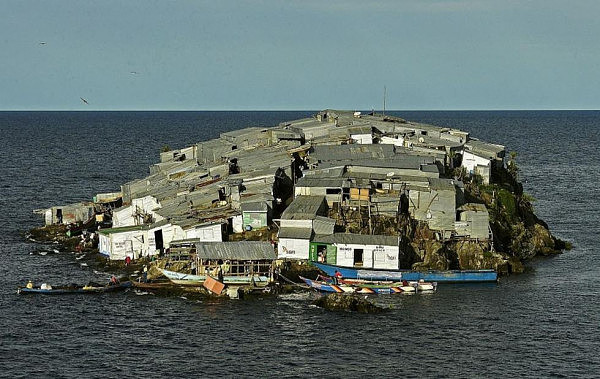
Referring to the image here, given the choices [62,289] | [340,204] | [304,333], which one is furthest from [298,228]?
[62,289]

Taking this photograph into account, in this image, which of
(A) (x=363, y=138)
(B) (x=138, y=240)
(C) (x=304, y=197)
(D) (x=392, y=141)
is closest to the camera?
(B) (x=138, y=240)

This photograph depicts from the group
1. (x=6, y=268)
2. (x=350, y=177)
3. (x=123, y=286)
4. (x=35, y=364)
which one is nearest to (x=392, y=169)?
(x=350, y=177)

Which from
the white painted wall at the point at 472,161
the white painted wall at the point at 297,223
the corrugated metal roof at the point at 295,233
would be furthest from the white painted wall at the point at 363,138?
the corrugated metal roof at the point at 295,233

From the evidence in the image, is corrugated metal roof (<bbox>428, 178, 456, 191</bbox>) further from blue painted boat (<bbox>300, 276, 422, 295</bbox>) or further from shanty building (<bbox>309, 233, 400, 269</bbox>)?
blue painted boat (<bbox>300, 276, 422, 295</bbox>)

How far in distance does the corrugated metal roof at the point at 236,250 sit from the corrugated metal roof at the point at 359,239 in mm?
5335

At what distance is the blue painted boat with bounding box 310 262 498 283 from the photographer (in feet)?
282

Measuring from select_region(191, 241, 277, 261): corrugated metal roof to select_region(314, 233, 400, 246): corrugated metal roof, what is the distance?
534 cm

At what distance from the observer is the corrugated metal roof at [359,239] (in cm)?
8731

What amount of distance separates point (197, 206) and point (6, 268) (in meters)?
22.0

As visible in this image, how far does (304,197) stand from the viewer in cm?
9769

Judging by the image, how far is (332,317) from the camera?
249 feet

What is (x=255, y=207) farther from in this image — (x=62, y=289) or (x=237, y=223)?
(x=62, y=289)

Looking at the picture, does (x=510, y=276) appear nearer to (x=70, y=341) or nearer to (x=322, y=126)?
(x=70, y=341)

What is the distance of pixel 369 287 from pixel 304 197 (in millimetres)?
17888
